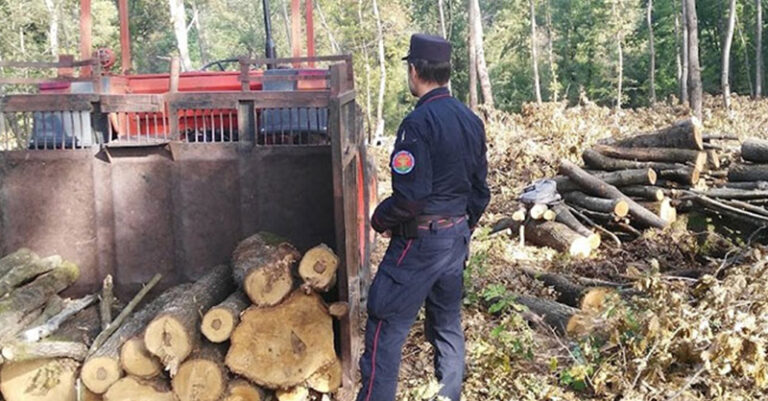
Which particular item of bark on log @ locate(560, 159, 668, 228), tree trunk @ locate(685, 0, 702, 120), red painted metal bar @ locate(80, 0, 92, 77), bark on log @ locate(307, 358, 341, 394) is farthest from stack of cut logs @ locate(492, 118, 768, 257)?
tree trunk @ locate(685, 0, 702, 120)

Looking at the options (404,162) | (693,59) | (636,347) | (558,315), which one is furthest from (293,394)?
(693,59)

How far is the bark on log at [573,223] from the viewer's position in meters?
8.12

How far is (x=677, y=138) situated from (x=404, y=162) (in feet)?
22.0

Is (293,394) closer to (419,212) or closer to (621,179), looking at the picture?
(419,212)

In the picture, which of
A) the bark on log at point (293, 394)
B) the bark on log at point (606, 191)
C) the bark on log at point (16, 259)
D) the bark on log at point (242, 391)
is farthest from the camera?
the bark on log at point (606, 191)

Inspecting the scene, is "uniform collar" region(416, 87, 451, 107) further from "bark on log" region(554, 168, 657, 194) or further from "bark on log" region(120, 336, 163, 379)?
"bark on log" region(554, 168, 657, 194)

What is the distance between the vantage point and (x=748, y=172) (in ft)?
26.8

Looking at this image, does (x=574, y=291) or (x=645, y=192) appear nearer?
(x=574, y=291)

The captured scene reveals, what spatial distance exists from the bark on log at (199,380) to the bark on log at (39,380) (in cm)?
66

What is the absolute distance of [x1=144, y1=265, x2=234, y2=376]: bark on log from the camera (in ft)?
12.5

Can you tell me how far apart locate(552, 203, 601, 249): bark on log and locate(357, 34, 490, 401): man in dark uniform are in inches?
177

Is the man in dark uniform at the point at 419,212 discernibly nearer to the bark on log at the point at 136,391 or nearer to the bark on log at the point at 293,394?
the bark on log at the point at 293,394

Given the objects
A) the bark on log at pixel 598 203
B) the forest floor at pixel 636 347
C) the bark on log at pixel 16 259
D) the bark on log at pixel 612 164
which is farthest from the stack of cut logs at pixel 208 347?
the bark on log at pixel 612 164

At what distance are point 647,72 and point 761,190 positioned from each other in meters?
40.1
